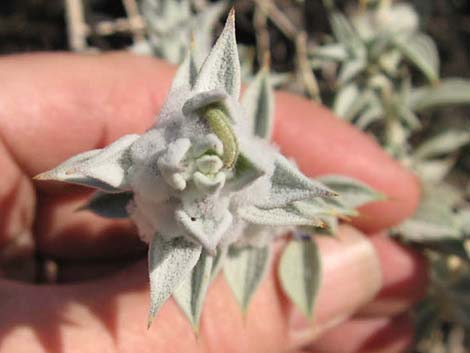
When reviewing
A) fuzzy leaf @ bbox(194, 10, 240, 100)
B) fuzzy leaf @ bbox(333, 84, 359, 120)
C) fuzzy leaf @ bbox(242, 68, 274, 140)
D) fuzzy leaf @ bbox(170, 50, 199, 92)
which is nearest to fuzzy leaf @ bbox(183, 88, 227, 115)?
fuzzy leaf @ bbox(194, 10, 240, 100)

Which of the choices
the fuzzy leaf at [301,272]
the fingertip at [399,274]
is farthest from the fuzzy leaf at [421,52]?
the fuzzy leaf at [301,272]

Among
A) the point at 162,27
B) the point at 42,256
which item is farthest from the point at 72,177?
the point at 162,27

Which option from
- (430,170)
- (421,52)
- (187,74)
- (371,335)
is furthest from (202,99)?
(371,335)

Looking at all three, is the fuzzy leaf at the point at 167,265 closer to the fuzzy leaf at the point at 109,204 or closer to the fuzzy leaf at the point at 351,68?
the fuzzy leaf at the point at 109,204

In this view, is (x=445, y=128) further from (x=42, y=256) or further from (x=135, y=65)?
(x=42, y=256)

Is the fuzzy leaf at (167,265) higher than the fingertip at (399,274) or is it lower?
higher
